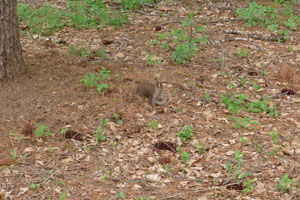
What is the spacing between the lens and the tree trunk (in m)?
4.05

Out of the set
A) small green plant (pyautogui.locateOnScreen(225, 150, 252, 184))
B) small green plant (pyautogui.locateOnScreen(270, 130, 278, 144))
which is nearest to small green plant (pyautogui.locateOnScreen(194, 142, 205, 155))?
small green plant (pyautogui.locateOnScreen(225, 150, 252, 184))

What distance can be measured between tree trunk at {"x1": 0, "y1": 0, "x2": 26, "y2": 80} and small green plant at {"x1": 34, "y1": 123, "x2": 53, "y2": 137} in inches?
39.2

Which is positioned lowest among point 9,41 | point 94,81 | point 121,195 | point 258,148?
point 121,195

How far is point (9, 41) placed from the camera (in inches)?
164

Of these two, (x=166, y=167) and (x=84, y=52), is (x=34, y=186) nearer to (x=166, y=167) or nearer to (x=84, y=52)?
(x=166, y=167)

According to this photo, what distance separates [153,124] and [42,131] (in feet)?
3.63

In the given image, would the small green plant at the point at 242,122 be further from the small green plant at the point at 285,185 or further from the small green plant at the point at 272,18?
the small green plant at the point at 272,18

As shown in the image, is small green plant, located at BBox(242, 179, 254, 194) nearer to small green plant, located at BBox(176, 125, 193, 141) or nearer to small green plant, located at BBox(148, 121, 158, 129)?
small green plant, located at BBox(176, 125, 193, 141)

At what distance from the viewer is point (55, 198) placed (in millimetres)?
2902

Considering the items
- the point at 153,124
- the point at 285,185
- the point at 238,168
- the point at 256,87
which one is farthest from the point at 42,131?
the point at 256,87

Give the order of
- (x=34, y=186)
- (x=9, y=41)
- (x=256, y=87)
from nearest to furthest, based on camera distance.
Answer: (x=34, y=186) → (x=9, y=41) → (x=256, y=87)

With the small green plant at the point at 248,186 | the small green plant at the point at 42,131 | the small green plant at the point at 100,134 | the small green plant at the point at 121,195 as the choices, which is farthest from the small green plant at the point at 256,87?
the small green plant at the point at 42,131

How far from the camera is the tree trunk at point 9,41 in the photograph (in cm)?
405

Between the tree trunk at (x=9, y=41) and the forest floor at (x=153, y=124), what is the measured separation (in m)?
0.16
